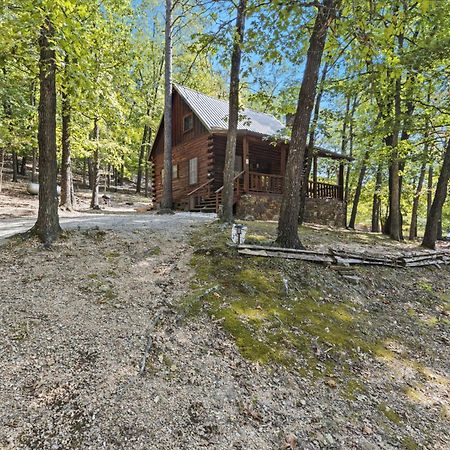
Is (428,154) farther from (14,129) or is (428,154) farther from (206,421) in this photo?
(14,129)

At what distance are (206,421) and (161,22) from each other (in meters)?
29.4

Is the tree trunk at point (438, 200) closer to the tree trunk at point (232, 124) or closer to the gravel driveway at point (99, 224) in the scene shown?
the tree trunk at point (232, 124)

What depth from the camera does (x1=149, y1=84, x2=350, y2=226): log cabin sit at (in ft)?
43.7

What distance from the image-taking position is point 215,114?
1636 cm

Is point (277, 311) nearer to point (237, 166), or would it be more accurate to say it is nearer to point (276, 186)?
point (276, 186)

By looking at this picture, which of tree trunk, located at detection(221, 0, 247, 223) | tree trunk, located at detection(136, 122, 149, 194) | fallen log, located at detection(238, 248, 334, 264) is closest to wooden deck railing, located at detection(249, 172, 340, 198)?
tree trunk, located at detection(221, 0, 247, 223)

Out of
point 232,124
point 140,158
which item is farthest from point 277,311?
point 140,158

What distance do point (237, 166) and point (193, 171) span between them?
245 cm

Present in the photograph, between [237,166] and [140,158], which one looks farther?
[140,158]

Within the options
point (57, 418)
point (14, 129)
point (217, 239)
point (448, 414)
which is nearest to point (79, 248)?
point (217, 239)

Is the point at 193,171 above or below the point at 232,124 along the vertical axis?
below

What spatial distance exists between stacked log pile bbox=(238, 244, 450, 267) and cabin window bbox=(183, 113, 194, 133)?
1223 centimetres

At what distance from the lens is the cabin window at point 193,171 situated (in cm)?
1627


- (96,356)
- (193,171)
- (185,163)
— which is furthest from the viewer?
(185,163)
